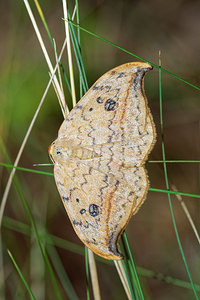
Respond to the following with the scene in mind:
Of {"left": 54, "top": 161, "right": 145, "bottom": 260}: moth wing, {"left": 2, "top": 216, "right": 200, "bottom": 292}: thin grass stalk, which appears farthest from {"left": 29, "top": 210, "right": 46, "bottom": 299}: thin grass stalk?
{"left": 54, "top": 161, "right": 145, "bottom": 260}: moth wing

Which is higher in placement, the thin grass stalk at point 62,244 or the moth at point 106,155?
the moth at point 106,155

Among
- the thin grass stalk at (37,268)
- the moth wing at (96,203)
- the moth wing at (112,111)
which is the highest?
the moth wing at (112,111)

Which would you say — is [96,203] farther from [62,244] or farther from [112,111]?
[62,244]

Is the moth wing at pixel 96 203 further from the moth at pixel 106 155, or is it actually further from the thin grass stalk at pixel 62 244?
the thin grass stalk at pixel 62 244

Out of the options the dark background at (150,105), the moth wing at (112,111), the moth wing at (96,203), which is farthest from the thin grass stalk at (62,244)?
the moth wing at (112,111)

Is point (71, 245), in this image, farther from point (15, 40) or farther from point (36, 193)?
point (15, 40)

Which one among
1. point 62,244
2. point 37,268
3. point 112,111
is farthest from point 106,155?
point 62,244
